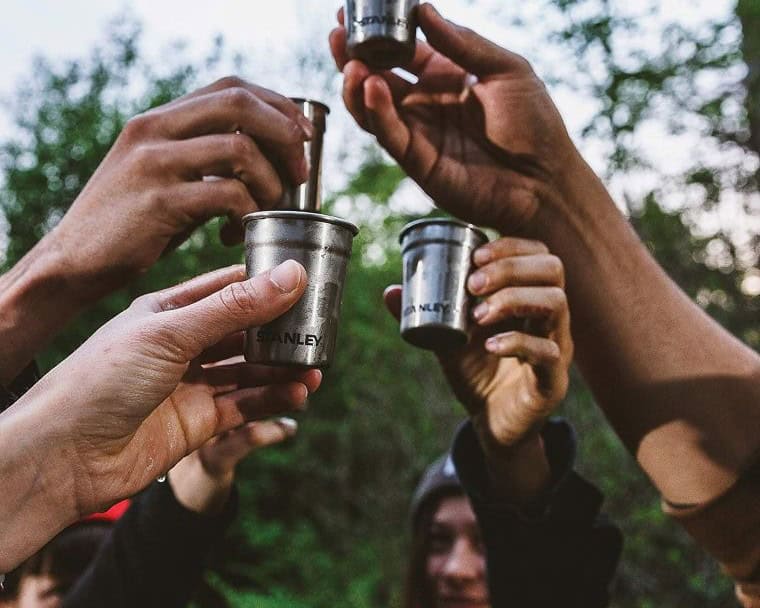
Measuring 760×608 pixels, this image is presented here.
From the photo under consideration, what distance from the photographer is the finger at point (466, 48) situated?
101 inches

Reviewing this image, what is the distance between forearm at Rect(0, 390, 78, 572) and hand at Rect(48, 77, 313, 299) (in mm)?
915

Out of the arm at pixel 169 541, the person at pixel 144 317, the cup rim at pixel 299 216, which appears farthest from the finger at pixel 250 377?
the arm at pixel 169 541

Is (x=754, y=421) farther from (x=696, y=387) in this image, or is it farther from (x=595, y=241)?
(x=595, y=241)

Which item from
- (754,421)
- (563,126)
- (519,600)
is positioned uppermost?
(563,126)

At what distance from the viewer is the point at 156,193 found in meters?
2.45

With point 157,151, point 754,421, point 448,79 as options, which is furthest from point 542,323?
point 157,151

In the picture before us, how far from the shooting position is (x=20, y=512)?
1653 mm

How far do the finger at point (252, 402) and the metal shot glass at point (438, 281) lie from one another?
512 millimetres

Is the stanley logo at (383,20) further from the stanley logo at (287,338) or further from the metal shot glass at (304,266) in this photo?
the stanley logo at (287,338)

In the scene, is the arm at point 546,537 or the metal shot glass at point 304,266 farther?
the arm at point 546,537

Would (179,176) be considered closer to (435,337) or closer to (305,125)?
(305,125)

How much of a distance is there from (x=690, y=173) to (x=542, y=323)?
5.70 metres

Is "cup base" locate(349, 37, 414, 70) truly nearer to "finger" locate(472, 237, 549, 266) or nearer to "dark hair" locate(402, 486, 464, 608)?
"finger" locate(472, 237, 549, 266)

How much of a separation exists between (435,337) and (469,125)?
84cm
